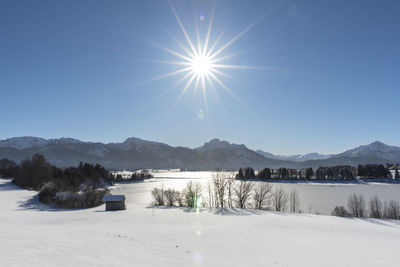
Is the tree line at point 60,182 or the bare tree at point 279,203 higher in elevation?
the tree line at point 60,182

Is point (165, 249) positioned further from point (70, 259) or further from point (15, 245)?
point (15, 245)

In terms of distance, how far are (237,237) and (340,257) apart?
7.29 meters

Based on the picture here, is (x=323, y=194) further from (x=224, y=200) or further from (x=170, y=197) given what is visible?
(x=170, y=197)

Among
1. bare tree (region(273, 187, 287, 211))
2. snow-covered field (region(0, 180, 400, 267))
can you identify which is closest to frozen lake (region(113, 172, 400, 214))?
bare tree (region(273, 187, 287, 211))

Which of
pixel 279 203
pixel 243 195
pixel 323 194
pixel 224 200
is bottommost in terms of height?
pixel 323 194

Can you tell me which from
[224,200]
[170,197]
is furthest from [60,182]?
[224,200]

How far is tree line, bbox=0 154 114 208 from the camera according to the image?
47531mm

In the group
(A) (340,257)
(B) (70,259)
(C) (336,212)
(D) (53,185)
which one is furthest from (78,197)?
(C) (336,212)

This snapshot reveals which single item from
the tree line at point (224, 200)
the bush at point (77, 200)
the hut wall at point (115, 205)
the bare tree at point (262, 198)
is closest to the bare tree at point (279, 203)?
the tree line at point (224, 200)

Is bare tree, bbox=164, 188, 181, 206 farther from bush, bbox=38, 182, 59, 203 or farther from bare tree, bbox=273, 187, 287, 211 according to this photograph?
bush, bbox=38, 182, 59, 203

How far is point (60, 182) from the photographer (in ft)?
202

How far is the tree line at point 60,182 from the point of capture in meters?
47.5

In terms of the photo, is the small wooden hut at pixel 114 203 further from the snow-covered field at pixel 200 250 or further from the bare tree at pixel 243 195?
the snow-covered field at pixel 200 250

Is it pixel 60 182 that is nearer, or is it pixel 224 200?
pixel 224 200
